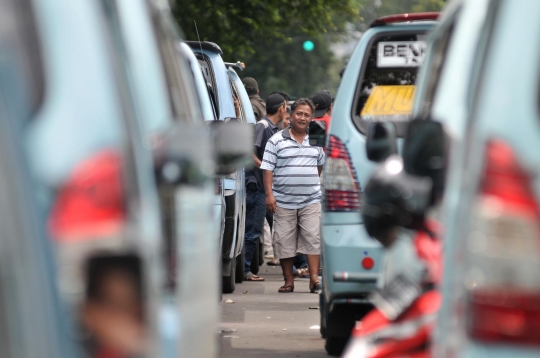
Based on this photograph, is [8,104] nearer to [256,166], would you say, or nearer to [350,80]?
[350,80]

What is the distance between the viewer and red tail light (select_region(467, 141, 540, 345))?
257 cm

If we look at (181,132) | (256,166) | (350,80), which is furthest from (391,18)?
(256,166)

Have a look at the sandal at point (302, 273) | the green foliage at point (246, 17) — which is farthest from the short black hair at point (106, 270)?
the green foliage at point (246, 17)

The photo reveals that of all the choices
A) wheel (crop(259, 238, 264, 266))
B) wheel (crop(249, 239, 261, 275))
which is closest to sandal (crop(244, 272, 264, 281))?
wheel (crop(249, 239, 261, 275))

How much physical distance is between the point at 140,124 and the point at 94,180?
1.05 ft

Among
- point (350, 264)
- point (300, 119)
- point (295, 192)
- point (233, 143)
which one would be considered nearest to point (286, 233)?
point (295, 192)

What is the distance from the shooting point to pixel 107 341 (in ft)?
8.19

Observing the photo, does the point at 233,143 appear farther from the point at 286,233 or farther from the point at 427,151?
the point at 286,233

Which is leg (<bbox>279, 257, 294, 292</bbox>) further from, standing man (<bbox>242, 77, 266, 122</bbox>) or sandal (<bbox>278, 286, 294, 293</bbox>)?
standing man (<bbox>242, 77, 266, 122</bbox>)

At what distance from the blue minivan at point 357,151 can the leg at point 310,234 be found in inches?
Result: 159

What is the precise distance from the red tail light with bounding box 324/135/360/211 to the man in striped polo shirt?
4.74 metres

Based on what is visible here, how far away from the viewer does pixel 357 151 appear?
7.11m

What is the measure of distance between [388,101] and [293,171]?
179 inches

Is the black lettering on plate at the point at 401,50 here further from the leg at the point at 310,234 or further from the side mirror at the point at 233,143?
the leg at the point at 310,234
